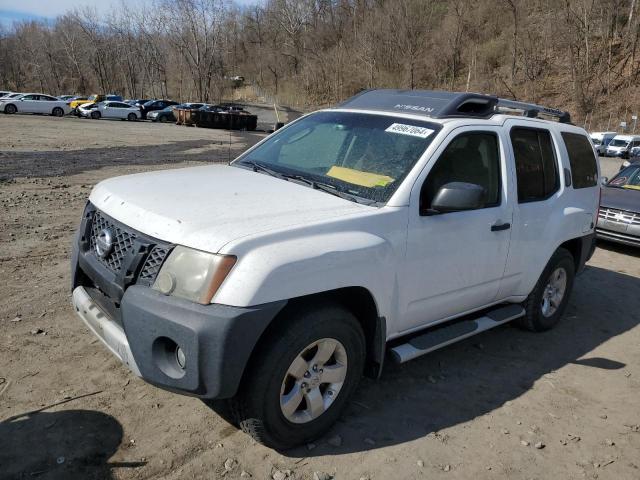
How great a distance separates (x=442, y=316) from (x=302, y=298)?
1.37 metres

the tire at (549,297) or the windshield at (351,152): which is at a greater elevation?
the windshield at (351,152)

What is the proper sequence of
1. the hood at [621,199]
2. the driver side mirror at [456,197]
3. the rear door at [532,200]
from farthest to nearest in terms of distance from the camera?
the hood at [621,199], the rear door at [532,200], the driver side mirror at [456,197]

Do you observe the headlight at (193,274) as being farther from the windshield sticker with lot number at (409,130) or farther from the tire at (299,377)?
the windshield sticker with lot number at (409,130)

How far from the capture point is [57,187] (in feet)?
34.0

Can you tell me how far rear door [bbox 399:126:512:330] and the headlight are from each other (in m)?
1.23

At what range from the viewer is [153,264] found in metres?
2.79

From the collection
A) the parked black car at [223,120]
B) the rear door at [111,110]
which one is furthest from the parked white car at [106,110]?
the parked black car at [223,120]

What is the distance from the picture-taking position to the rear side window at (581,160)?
4.98 metres

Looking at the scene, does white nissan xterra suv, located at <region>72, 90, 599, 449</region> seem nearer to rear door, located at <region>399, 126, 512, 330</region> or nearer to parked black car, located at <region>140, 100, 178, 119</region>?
rear door, located at <region>399, 126, 512, 330</region>

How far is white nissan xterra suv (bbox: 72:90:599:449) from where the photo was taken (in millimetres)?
2641

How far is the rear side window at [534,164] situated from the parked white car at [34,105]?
41075 millimetres

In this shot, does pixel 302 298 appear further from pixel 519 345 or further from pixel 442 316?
pixel 519 345

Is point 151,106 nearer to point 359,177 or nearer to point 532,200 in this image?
point 532,200

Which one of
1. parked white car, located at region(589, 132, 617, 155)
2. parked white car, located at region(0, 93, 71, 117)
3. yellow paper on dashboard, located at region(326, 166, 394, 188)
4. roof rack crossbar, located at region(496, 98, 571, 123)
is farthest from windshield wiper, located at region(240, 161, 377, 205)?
parked white car, located at region(0, 93, 71, 117)
